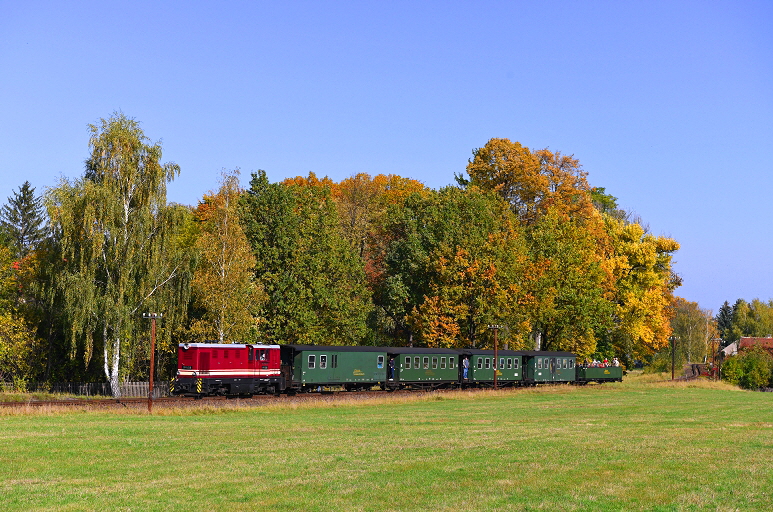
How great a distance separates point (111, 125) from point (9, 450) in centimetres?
3458

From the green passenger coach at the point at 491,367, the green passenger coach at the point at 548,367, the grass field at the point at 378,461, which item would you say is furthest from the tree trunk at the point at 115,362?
the green passenger coach at the point at 548,367

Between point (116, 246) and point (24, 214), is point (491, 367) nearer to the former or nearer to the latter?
point (116, 246)

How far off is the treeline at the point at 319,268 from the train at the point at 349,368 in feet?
10.5

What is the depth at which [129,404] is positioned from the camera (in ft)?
139

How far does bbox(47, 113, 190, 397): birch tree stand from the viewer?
51.5 m

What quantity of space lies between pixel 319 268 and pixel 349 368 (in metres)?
10.4

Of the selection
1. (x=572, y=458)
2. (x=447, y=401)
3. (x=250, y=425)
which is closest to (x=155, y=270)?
(x=447, y=401)

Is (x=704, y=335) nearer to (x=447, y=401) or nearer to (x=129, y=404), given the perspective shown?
(x=447, y=401)

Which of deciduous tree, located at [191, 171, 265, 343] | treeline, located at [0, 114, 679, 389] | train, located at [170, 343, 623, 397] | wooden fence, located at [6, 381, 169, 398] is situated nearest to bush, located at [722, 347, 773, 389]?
treeline, located at [0, 114, 679, 389]

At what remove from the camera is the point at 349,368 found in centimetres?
5684

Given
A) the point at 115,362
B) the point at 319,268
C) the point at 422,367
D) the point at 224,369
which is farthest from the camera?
the point at 319,268

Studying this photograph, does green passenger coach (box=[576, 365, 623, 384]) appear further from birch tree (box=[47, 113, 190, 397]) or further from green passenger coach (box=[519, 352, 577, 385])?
birch tree (box=[47, 113, 190, 397])

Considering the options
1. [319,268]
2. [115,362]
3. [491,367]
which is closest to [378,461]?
[115,362]

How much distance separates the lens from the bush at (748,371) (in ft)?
325
